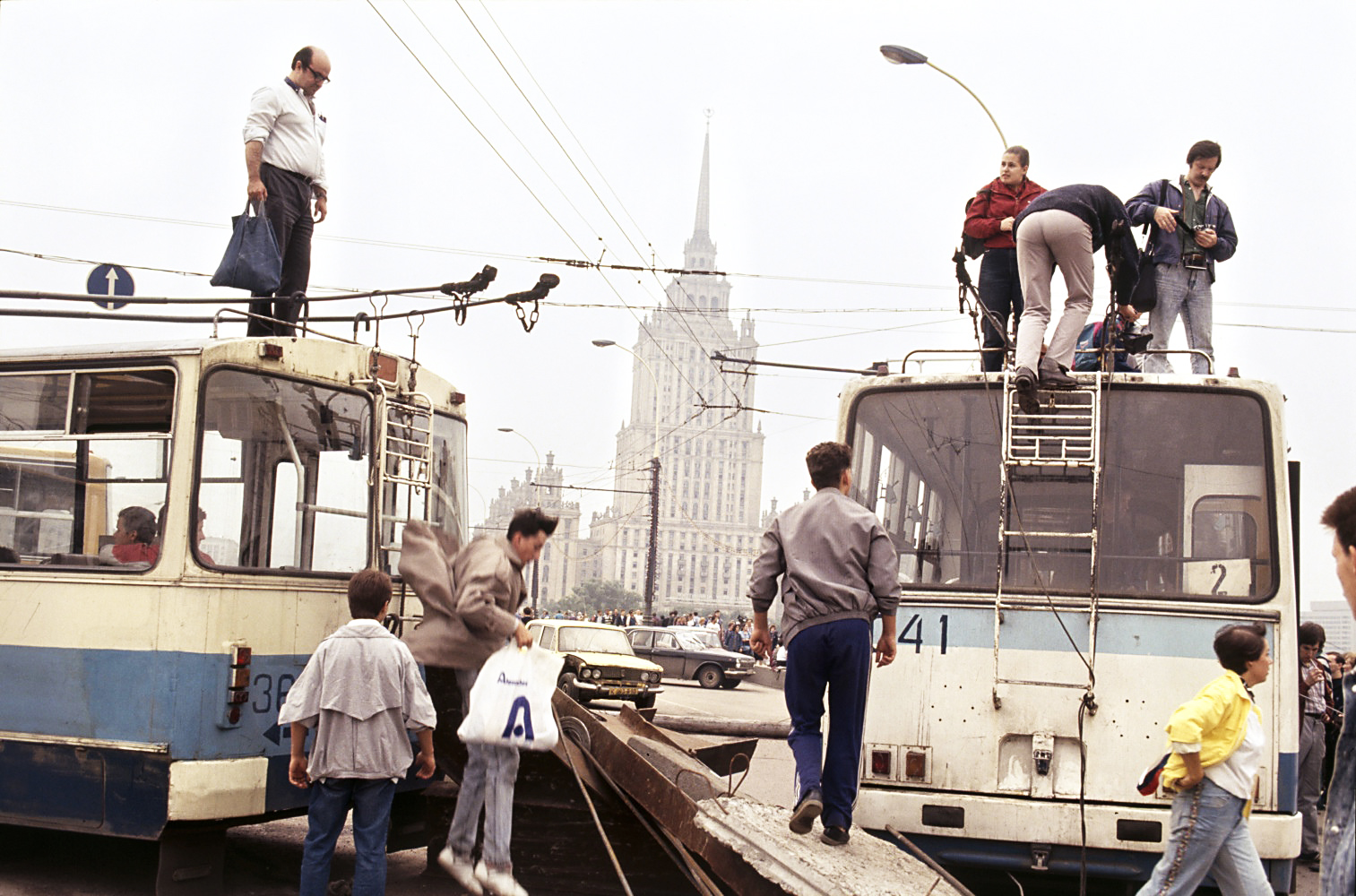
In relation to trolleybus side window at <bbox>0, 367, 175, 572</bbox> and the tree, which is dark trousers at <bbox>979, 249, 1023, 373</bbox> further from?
the tree

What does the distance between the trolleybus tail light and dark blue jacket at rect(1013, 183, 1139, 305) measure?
501 cm

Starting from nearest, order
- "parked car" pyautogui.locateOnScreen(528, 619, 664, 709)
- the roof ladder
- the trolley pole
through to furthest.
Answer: the roof ladder
"parked car" pyautogui.locateOnScreen(528, 619, 664, 709)
the trolley pole

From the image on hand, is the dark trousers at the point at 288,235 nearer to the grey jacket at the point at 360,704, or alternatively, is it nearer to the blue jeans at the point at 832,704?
the grey jacket at the point at 360,704

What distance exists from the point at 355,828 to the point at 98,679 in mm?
1687

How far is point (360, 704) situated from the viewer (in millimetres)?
6117

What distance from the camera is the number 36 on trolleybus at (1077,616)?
6586mm

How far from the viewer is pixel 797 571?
19.8 ft

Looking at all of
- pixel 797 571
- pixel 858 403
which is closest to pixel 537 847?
pixel 797 571

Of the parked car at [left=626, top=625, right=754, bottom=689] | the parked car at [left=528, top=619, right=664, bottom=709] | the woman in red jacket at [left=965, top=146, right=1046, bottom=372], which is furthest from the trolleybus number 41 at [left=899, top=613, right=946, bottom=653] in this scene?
the parked car at [left=626, top=625, right=754, bottom=689]

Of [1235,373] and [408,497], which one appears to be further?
[408,497]

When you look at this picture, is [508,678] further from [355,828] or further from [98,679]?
[98,679]

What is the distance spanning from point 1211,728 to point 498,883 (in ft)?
10.8

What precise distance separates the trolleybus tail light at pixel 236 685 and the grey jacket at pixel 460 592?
0.91 m

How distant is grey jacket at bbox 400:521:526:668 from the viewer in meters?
6.35
